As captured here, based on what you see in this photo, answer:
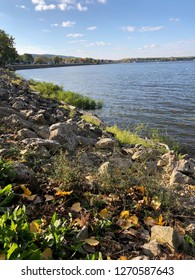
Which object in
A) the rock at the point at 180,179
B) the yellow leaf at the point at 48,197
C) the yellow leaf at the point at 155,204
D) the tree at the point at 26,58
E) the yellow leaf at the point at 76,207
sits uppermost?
the tree at the point at 26,58

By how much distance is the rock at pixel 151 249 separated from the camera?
3682 mm

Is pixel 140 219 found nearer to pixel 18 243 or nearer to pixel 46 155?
pixel 18 243

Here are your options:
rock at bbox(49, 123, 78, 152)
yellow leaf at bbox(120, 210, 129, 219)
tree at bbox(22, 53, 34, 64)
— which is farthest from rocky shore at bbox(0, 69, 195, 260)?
tree at bbox(22, 53, 34, 64)

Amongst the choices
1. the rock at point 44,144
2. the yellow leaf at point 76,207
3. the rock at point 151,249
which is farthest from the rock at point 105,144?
the rock at point 151,249

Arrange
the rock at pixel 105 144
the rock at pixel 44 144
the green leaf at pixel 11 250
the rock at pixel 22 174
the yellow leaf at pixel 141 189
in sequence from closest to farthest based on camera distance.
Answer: the green leaf at pixel 11 250, the rock at pixel 22 174, the yellow leaf at pixel 141 189, the rock at pixel 44 144, the rock at pixel 105 144

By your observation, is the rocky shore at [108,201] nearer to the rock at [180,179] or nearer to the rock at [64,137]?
the rock at [180,179]

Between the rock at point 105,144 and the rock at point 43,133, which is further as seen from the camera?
the rock at point 105,144

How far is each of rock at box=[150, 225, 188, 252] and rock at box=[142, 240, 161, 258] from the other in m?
0.14

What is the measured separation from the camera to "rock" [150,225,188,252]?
3805 millimetres

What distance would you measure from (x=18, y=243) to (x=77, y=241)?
0.74m

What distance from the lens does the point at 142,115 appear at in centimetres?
2123

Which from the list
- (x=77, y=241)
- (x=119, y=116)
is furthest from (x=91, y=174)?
(x=119, y=116)

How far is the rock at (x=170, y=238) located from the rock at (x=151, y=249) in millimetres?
141
